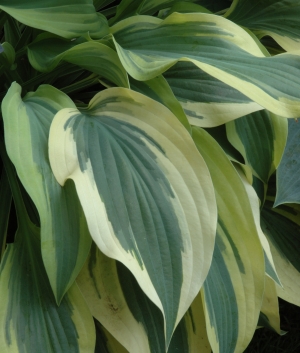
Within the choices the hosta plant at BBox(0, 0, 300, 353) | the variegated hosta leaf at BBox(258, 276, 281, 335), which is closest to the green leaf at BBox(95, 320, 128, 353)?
the hosta plant at BBox(0, 0, 300, 353)

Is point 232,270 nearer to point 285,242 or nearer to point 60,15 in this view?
point 285,242

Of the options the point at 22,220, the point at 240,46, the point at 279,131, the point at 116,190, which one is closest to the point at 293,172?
the point at 279,131

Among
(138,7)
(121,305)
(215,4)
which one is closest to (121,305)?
(121,305)

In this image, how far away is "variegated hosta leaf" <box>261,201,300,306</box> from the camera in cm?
80

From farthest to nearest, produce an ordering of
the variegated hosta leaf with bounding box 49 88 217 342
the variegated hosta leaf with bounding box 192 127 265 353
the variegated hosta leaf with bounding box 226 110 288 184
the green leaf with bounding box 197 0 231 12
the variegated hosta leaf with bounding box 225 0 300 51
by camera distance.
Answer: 1. the green leaf with bounding box 197 0 231 12
2. the variegated hosta leaf with bounding box 225 0 300 51
3. the variegated hosta leaf with bounding box 226 110 288 184
4. the variegated hosta leaf with bounding box 192 127 265 353
5. the variegated hosta leaf with bounding box 49 88 217 342

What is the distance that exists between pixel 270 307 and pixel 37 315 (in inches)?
14.5

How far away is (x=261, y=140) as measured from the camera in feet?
2.48

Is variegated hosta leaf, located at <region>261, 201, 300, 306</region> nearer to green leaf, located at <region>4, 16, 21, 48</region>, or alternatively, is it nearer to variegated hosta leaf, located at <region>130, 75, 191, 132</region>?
variegated hosta leaf, located at <region>130, 75, 191, 132</region>

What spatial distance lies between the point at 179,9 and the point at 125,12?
109 millimetres

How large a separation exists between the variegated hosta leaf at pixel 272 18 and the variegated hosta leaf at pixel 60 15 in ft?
0.99

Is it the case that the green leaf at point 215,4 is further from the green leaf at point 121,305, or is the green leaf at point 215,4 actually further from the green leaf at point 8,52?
the green leaf at point 121,305

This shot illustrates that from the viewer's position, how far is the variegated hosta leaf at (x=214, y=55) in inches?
22.9

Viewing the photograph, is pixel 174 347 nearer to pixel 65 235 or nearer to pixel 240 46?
pixel 65 235

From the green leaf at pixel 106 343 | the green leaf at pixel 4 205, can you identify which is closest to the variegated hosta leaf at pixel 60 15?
the green leaf at pixel 4 205
